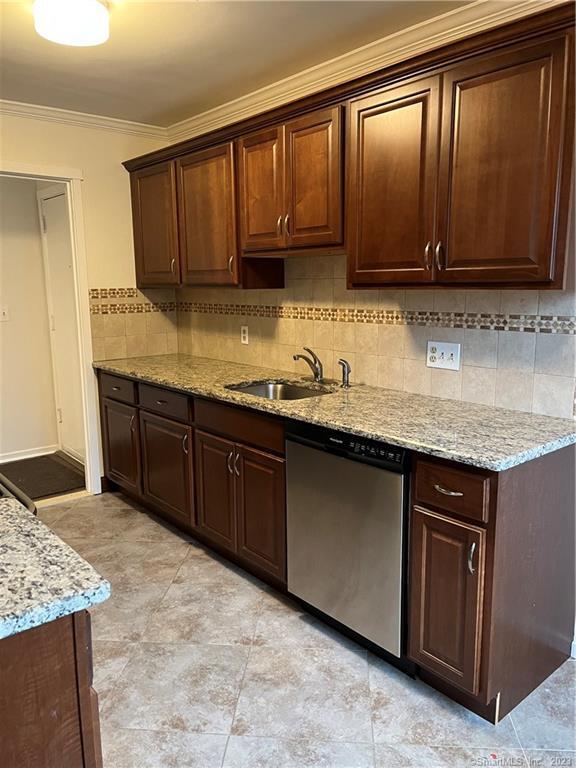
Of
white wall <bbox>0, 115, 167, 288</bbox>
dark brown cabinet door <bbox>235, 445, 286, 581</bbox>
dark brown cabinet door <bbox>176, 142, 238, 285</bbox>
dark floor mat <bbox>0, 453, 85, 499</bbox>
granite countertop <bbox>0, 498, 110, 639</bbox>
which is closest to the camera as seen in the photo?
granite countertop <bbox>0, 498, 110, 639</bbox>

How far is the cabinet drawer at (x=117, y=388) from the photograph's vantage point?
350 cm

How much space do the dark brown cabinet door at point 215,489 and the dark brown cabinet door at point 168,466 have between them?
0.30 feet

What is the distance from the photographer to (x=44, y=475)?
433 centimetres

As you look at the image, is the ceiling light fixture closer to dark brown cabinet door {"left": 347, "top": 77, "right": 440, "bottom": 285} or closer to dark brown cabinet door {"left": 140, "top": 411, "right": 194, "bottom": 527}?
dark brown cabinet door {"left": 347, "top": 77, "right": 440, "bottom": 285}

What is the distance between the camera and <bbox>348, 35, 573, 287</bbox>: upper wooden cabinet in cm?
178

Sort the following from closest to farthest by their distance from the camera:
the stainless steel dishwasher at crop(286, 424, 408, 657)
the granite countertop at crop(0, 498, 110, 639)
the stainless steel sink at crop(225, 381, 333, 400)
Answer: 1. the granite countertop at crop(0, 498, 110, 639)
2. the stainless steel dishwasher at crop(286, 424, 408, 657)
3. the stainless steel sink at crop(225, 381, 333, 400)

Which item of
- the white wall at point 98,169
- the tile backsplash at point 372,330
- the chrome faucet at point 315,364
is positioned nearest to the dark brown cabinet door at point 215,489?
the chrome faucet at point 315,364

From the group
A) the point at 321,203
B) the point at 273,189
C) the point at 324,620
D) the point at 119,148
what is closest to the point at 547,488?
the point at 324,620

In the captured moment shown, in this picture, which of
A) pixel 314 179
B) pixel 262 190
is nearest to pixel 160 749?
pixel 314 179

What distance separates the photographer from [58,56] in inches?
105

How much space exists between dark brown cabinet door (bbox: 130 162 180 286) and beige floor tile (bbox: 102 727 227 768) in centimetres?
250

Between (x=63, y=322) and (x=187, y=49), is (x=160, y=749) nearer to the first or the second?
(x=187, y=49)

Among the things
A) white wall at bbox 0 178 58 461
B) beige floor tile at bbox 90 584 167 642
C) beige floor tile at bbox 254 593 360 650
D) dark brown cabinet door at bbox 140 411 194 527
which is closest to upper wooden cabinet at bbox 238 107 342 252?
dark brown cabinet door at bbox 140 411 194 527

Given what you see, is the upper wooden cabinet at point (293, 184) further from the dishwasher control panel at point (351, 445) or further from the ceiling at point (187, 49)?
the dishwasher control panel at point (351, 445)
